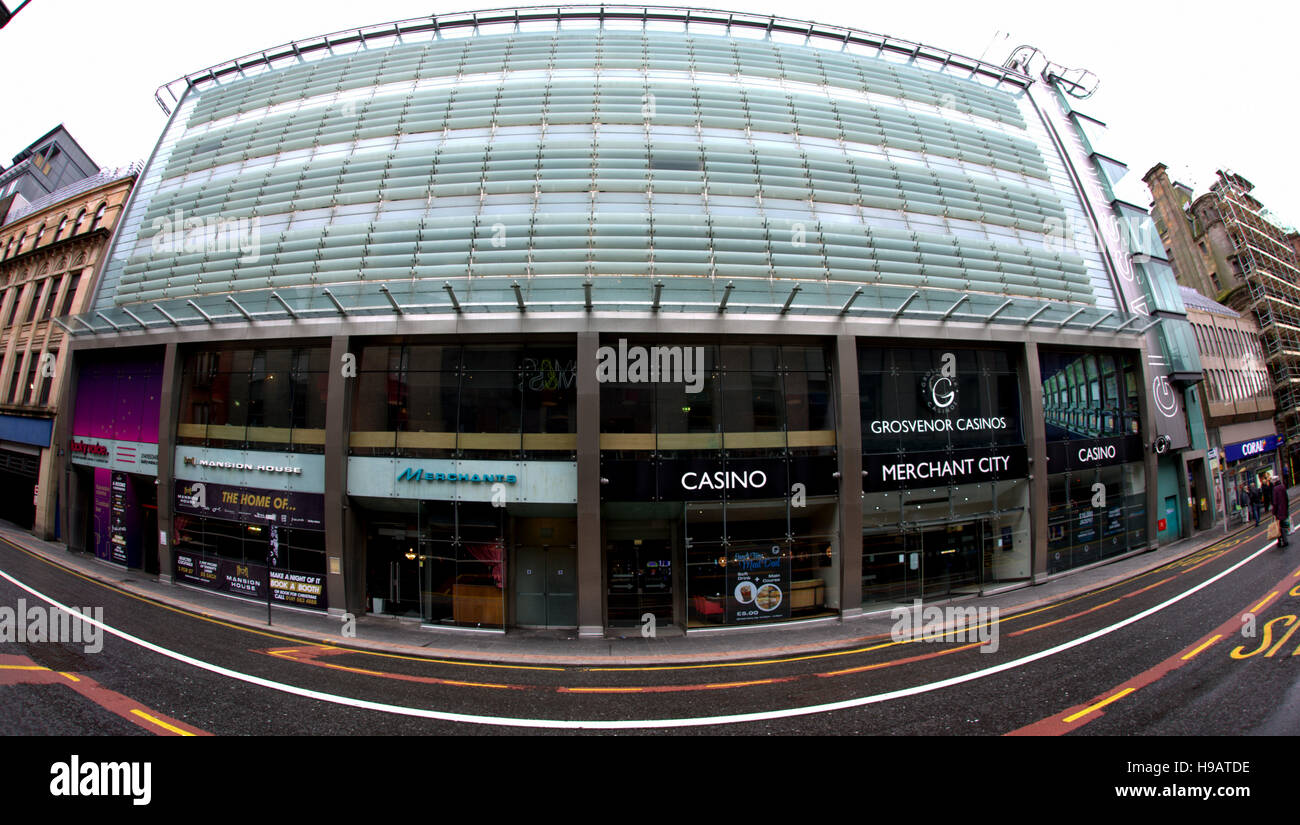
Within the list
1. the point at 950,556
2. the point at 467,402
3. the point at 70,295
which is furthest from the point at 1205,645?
the point at 70,295

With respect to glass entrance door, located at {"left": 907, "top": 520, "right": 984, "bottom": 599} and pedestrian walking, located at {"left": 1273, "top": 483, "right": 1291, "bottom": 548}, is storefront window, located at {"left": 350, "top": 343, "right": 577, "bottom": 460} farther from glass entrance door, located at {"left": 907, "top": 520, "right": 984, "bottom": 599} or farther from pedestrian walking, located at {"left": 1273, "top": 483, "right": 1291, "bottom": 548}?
pedestrian walking, located at {"left": 1273, "top": 483, "right": 1291, "bottom": 548}

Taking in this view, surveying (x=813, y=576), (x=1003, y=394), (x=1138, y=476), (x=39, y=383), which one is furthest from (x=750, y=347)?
(x=39, y=383)

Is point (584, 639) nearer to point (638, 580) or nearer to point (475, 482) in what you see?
point (638, 580)

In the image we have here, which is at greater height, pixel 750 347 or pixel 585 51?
pixel 585 51

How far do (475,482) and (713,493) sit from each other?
680 centimetres

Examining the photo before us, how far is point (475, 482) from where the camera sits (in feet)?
41.2

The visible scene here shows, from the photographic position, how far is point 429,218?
14.7m

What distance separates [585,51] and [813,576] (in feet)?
69.5

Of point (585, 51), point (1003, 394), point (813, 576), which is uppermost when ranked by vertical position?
point (585, 51)

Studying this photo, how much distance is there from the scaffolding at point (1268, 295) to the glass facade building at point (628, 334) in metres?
29.4

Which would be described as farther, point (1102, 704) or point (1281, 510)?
point (1281, 510)

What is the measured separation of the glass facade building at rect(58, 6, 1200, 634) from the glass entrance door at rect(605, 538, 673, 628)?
0.09m

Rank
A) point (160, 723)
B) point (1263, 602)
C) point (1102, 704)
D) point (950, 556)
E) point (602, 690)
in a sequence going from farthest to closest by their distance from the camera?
point (950, 556), point (1263, 602), point (602, 690), point (1102, 704), point (160, 723)

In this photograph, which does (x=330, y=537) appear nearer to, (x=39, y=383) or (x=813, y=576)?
(x=813, y=576)
